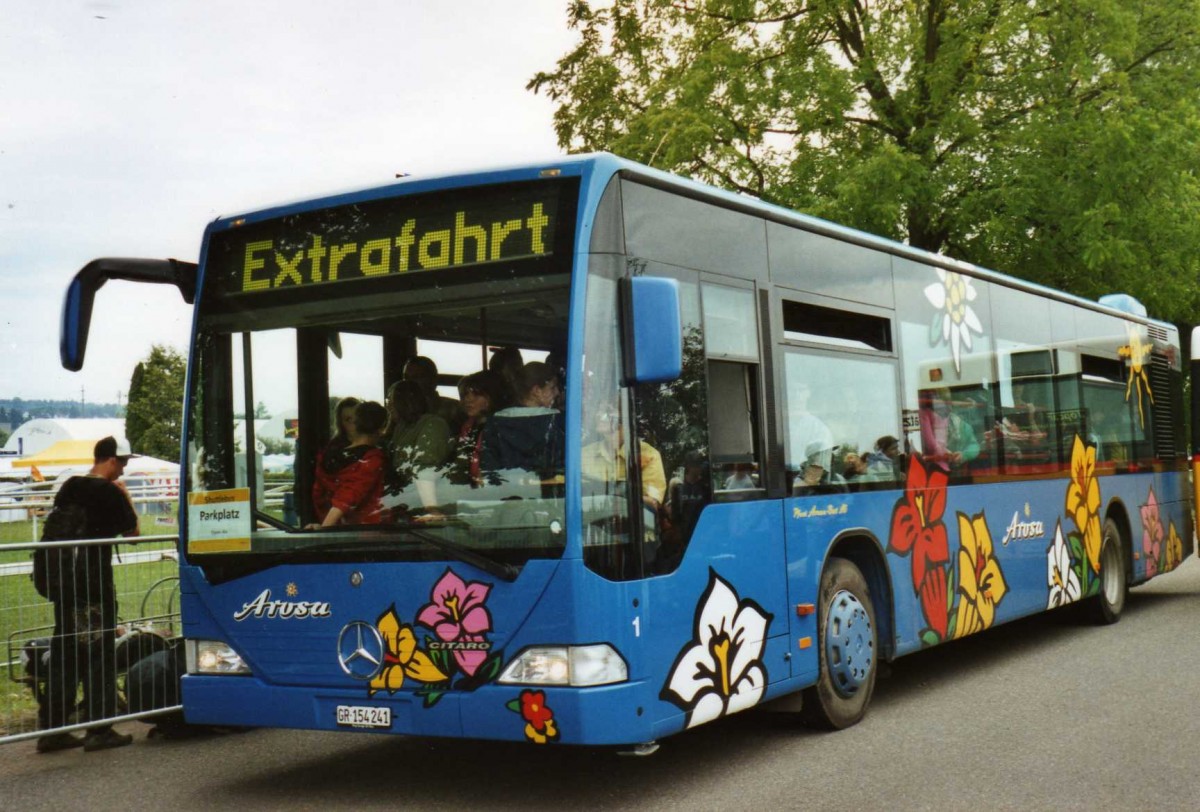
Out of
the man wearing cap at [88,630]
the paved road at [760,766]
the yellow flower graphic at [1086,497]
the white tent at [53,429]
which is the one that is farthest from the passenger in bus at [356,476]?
the white tent at [53,429]

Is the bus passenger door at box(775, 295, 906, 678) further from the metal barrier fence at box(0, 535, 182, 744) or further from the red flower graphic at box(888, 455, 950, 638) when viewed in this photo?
the metal barrier fence at box(0, 535, 182, 744)

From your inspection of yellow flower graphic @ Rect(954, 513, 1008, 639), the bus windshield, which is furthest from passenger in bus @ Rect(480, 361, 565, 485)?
yellow flower graphic @ Rect(954, 513, 1008, 639)

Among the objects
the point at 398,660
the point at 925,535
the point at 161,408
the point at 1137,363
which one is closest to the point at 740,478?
the point at 398,660

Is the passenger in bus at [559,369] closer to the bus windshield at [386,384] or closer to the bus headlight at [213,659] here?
the bus windshield at [386,384]

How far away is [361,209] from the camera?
661 centimetres

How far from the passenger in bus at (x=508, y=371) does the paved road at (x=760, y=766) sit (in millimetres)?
1906

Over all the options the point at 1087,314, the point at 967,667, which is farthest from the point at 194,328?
the point at 1087,314

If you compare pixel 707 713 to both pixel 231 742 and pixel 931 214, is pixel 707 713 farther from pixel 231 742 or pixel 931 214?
pixel 931 214

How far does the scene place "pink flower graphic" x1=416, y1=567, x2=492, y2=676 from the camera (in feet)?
19.7

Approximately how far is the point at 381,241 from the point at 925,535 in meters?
4.53

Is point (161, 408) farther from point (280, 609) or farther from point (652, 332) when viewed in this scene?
point (652, 332)

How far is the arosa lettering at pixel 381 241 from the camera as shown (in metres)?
6.20

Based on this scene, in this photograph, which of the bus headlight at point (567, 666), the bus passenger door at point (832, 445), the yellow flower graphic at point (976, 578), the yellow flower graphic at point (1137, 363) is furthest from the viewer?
the yellow flower graphic at point (1137, 363)

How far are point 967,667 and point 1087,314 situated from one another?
4.37 m
